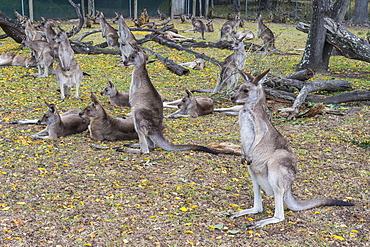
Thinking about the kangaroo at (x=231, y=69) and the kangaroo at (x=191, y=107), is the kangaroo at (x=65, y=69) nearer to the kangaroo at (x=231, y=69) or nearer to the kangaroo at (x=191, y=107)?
the kangaroo at (x=191, y=107)

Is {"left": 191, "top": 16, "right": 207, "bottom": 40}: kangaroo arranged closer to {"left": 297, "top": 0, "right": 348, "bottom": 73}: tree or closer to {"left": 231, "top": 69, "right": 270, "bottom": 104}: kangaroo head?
{"left": 297, "top": 0, "right": 348, "bottom": 73}: tree

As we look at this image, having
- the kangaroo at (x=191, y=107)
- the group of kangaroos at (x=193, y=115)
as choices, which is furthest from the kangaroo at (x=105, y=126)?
the kangaroo at (x=191, y=107)

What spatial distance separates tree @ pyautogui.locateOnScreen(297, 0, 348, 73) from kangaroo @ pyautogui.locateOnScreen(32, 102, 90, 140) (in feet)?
22.0

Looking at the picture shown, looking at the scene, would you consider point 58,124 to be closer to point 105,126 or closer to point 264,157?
point 105,126

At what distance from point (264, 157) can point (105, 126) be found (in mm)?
3254

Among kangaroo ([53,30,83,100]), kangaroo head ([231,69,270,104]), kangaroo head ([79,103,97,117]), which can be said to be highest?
kangaroo head ([231,69,270,104])

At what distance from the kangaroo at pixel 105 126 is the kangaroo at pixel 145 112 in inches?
18.3

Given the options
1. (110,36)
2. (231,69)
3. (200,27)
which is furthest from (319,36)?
(200,27)

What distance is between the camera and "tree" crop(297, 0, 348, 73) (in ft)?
36.0

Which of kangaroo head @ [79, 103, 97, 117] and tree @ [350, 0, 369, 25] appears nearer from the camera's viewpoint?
kangaroo head @ [79, 103, 97, 117]

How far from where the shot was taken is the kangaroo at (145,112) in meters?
6.02

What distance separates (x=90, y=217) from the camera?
404 cm

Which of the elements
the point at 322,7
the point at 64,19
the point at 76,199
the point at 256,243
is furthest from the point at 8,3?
the point at 256,243

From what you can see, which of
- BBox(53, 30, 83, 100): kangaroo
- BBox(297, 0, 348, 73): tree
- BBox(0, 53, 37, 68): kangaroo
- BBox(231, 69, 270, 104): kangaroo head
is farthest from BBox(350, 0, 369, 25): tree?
BBox(231, 69, 270, 104): kangaroo head
